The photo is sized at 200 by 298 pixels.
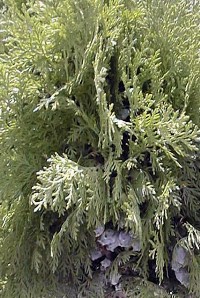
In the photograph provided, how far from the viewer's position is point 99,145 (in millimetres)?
987

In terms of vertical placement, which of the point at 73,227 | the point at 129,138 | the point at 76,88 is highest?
the point at 76,88

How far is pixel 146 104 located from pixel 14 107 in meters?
0.32

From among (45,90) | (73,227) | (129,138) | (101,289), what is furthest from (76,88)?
(101,289)

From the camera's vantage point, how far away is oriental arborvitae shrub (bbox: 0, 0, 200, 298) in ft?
3.15

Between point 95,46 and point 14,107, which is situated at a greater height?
point 95,46

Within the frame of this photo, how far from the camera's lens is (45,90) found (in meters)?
1.04

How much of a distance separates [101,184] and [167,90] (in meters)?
0.30

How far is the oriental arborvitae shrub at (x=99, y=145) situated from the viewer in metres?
0.96

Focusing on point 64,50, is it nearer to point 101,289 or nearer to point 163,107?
point 163,107

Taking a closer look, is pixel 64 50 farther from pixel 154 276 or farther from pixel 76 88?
pixel 154 276

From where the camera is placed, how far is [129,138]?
1061 millimetres

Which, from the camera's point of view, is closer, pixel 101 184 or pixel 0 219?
pixel 101 184

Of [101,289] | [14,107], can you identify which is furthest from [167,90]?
[101,289]

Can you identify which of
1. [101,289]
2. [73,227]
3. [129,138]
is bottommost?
[101,289]
